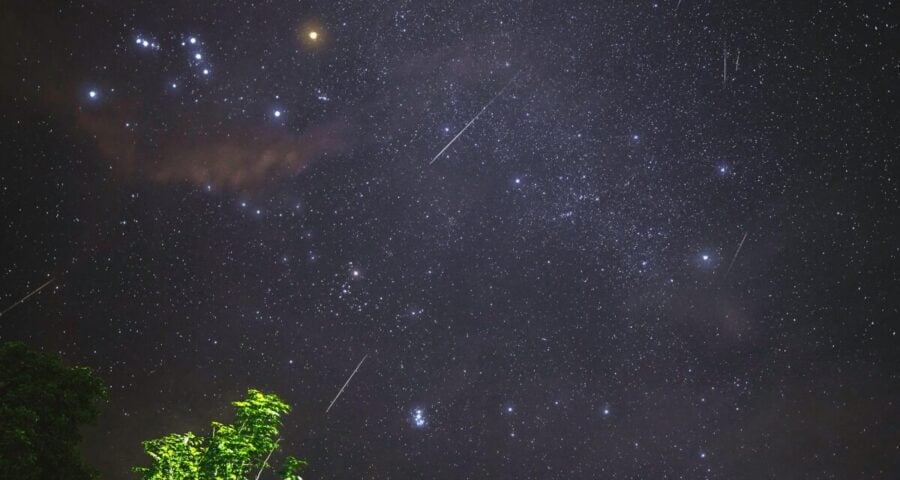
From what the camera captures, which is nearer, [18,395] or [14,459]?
[14,459]

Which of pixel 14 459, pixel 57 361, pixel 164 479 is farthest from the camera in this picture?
pixel 57 361

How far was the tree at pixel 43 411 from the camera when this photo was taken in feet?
24.1

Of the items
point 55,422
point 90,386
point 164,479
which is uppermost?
point 90,386

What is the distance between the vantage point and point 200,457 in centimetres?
790

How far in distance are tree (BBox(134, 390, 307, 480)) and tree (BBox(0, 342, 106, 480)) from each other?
3.65 feet

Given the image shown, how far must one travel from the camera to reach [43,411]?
800cm

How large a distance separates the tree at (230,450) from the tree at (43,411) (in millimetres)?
1113

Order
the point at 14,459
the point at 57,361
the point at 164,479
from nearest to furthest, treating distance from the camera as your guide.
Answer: the point at 14,459, the point at 164,479, the point at 57,361

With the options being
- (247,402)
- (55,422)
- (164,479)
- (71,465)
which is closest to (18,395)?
(55,422)

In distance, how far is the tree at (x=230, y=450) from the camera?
7648 mm

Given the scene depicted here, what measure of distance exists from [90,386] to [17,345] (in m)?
1.06

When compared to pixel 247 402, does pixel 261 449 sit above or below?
below

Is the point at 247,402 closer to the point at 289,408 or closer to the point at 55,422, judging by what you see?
the point at 289,408

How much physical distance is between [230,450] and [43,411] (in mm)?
2623
